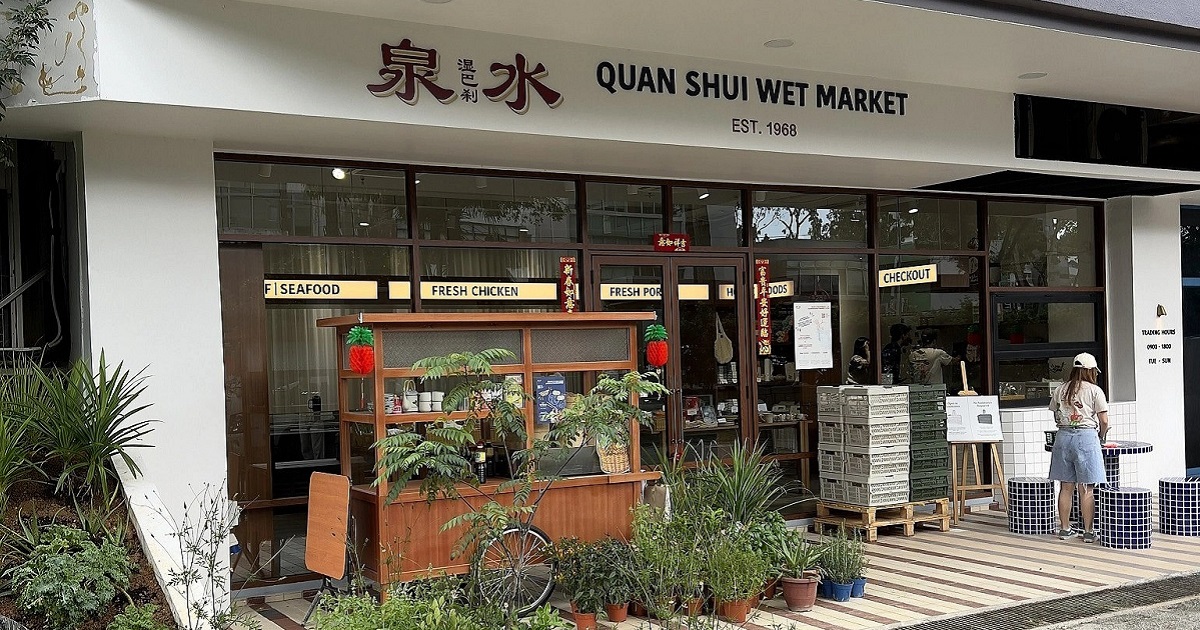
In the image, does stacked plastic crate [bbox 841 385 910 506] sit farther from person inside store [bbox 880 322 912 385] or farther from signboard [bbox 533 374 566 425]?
signboard [bbox 533 374 566 425]

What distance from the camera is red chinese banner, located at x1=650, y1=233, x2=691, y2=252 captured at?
9.31 m

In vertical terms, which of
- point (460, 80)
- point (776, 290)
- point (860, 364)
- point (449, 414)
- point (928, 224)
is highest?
point (460, 80)

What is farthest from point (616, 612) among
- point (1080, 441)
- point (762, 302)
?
point (1080, 441)

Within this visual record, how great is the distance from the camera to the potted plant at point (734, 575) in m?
6.30

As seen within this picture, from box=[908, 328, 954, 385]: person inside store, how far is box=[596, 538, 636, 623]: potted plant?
16.1 ft

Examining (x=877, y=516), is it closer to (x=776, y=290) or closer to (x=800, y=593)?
(x=776, y=290)

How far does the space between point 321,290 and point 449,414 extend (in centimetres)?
170

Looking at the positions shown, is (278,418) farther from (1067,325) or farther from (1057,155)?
(1067,325)

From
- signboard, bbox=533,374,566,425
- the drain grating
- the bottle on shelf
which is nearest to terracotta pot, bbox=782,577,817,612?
the drain grating

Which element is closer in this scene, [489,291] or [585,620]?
[585,620]

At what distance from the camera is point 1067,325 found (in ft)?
38.4

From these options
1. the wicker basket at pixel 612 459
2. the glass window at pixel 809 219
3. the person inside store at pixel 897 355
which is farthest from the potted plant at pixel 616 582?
the person inside store at pixel 897 355

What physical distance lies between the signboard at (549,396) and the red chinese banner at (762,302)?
9.42 feet

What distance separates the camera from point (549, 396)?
7.52 metres
